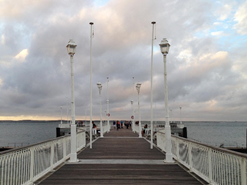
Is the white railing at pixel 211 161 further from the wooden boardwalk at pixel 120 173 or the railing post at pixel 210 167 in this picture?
the wooden boardwalk at pixel 120 173

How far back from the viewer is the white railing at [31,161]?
5.70 metres

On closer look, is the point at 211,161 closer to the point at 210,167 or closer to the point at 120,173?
the point at 210,167

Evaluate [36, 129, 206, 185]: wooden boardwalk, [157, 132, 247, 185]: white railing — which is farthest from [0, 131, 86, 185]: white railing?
[157, 132, 247, 185]: white railing

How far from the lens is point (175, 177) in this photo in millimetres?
7293

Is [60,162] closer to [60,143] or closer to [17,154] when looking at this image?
[60,143]

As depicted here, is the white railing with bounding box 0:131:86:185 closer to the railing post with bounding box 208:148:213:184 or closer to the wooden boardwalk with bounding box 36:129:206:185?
the wooden boardwalk with bounding box 36:129:206:185

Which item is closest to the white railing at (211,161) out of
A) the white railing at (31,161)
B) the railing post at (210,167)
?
the railing post at (210,167)

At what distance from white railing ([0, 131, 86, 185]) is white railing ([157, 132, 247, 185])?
14.9 ft

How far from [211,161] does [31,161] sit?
4.73 metres

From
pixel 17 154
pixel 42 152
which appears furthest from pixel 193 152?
pixel 17 154

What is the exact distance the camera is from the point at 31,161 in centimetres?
654

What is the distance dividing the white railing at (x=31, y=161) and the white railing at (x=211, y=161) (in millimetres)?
4549

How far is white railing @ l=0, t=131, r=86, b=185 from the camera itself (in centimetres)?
570

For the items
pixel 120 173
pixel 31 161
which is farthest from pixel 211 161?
pixel 31 161
